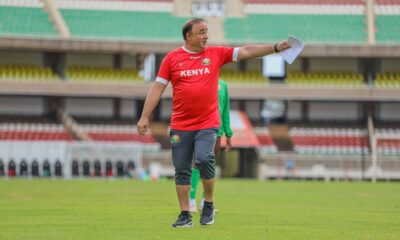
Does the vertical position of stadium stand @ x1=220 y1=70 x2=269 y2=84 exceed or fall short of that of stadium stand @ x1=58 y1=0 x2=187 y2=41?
it falls short

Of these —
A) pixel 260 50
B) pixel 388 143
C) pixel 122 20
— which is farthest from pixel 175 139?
pixel 122 20

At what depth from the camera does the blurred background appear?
45.8 m

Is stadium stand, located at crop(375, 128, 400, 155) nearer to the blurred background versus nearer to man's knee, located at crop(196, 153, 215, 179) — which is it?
the blurred background

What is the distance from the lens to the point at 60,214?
47.1 ft

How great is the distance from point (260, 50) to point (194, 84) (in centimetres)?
89

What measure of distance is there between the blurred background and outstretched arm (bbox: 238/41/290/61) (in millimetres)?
32107

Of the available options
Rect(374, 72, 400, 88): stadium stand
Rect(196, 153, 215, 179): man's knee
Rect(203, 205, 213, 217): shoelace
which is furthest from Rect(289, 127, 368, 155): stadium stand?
Rect(196, 153, 215, 179): man's knee

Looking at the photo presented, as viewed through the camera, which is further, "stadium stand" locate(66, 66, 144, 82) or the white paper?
"stadium stand" locate(66, 66, 144, 82)

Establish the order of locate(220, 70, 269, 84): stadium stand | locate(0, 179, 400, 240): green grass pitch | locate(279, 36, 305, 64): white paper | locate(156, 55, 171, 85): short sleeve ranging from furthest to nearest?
locate(220, 70, 269, 84): stadium stand < locate(156, 55, 171, 85): short sleeve < locate(279, 36, 305, 64): white paper < locate(0, 179, 400, 240): green grass pitch

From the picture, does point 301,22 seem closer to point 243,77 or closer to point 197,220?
point 243,77

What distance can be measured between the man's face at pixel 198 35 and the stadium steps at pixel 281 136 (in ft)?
120

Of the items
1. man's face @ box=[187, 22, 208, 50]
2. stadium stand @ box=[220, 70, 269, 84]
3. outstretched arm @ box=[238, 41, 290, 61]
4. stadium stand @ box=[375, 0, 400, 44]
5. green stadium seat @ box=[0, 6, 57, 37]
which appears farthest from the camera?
Answer: stadium stand @ box=[220, 70, 269, 84]

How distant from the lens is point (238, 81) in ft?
168

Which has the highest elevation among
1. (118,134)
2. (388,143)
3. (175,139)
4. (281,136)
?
(175,139)
